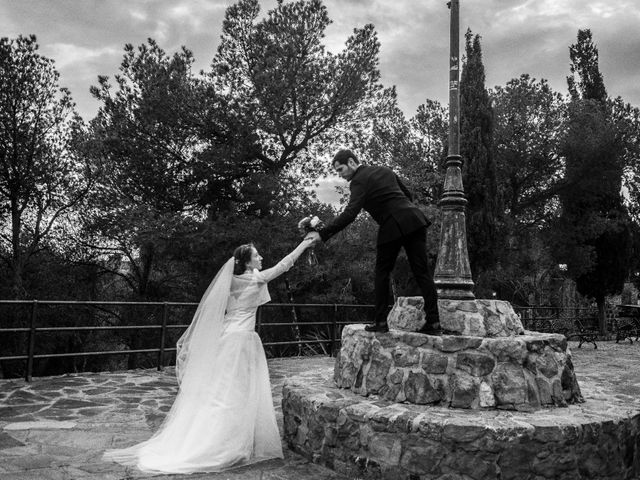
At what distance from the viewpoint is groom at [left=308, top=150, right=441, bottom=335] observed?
4.40 meters

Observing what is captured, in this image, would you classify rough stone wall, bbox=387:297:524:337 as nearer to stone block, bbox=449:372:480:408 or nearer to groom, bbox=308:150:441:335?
groom, bbox=308:150:441:335

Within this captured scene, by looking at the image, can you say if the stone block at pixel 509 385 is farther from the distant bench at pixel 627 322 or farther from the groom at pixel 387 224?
the distant bench at pixel 627 322

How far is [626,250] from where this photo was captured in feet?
64.7

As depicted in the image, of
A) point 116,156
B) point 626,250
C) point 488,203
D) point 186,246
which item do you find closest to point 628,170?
point 626,250

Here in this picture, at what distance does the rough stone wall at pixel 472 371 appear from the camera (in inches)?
159

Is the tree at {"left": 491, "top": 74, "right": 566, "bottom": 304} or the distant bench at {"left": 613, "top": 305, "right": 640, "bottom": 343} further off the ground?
the tree at {"left": 491, "top": 74, "right": 566, "bottom": 304}

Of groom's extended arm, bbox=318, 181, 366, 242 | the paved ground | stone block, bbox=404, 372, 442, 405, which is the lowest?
the paved ground

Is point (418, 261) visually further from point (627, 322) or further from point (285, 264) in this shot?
point (627, 322)

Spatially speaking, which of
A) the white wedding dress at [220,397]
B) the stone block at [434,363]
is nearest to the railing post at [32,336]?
the white wedding dress at [220,397]

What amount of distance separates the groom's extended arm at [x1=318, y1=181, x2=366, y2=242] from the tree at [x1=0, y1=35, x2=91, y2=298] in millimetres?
13061

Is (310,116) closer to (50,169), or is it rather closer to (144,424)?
(50,169)

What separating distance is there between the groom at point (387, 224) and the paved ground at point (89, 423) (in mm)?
1534

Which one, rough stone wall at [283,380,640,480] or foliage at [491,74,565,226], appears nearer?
rough stone wall at [283,380,640,480]

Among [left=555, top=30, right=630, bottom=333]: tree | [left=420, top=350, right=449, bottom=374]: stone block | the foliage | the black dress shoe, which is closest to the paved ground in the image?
[left=420, top=350, right=449, bottom=374]: stone block
